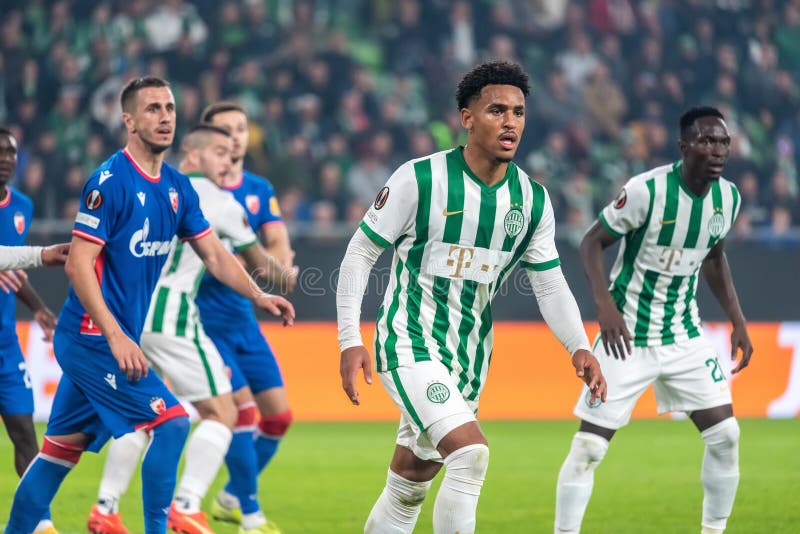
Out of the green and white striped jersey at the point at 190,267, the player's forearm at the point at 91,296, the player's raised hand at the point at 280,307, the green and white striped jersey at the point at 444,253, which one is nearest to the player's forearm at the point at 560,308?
the green and white striped jersey at the point at 444,253

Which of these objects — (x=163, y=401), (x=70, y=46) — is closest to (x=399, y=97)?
(x=70, y=46)

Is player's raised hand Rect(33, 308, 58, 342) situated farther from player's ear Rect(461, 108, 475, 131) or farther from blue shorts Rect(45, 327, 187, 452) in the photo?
player's ear Rect(461, 108, 475, 131)

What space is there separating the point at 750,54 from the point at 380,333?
13.3 meters

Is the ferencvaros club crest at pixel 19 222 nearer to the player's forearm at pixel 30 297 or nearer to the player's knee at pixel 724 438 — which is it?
the player's forearm at pixel 30 297

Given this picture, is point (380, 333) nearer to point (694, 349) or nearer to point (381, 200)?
point (381, 200)

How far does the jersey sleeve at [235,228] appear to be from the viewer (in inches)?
273

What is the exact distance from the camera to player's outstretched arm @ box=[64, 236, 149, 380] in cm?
491


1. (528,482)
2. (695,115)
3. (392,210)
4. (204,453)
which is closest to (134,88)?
(392,210)

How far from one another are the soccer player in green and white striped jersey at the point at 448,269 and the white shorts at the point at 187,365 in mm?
1882

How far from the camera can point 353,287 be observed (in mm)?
4703

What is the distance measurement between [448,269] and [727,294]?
8.13 ft

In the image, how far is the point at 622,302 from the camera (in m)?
6.34

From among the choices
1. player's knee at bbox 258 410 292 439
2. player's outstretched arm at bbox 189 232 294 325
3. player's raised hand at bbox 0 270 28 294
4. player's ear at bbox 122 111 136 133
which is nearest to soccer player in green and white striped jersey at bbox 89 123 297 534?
player's knee at bbox 258 410 292 439

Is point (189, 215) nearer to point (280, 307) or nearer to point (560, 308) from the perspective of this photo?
point (280, 307)
